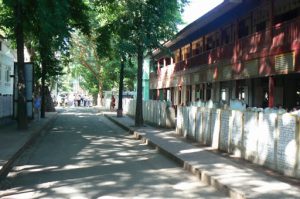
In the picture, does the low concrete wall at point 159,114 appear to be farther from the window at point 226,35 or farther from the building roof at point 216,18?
the window at point 226,35

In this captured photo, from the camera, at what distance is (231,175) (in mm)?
10250

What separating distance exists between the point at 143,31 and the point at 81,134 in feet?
19.0

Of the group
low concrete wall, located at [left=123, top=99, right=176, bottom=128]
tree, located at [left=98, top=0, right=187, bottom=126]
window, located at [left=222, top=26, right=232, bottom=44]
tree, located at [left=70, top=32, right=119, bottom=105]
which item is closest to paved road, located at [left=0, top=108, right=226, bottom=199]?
low concrete wall, located at [left=123, top=99, right=176, bottom=128]

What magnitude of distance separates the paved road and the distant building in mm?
6811

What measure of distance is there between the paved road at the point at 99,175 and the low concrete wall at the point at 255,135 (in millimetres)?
1780

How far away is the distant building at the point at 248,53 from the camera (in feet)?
64.9

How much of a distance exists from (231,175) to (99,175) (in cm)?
282

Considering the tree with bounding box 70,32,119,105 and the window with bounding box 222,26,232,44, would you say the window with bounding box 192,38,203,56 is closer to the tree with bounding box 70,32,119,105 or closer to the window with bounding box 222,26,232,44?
the window with bounding box 222,26,232,44

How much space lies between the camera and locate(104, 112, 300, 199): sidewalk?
8508 millimetres

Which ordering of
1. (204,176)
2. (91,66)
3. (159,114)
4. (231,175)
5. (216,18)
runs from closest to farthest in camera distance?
1. (231,175)
2. (204,176)
3. (159,114)
4. (216,18)
5. (91,66)

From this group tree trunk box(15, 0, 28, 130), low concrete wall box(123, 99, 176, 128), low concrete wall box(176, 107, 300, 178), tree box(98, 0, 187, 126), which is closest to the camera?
low concrete wall box(176, 107, 300, 178)

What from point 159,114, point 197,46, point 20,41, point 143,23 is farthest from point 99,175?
point 197,46

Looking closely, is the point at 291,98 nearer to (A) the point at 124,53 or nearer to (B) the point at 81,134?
(A) the point at 124,53

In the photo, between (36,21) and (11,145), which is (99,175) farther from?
(36,21)
